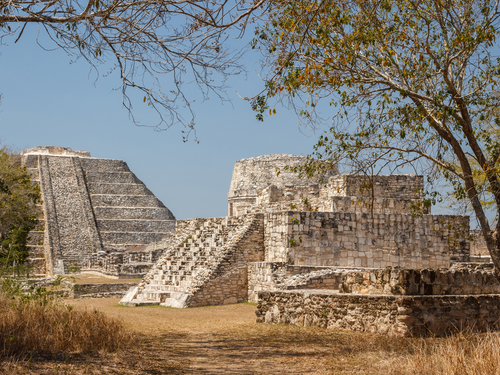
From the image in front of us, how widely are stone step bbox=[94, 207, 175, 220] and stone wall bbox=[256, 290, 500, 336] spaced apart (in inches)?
1432

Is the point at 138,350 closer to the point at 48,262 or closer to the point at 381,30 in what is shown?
the point at 381,30

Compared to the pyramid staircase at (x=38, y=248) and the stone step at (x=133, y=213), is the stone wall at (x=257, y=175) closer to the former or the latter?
the stone step at (x=133, y=213)

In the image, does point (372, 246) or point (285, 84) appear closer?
point (285, 84)

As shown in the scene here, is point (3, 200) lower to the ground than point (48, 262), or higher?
higher

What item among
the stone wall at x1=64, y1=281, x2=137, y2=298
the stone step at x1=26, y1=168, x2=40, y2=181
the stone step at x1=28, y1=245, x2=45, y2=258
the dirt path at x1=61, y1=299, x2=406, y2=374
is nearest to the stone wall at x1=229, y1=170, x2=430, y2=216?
the stone wall at x1=64, y1=281, x2=137, y2=298

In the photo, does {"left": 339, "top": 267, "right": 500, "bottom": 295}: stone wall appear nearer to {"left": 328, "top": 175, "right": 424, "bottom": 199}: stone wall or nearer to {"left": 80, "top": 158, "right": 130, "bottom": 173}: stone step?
{"left": 328, "top": 175, "right": 424, "bottom": 199}: stone wall

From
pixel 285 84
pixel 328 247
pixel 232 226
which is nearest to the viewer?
pixel 285 84

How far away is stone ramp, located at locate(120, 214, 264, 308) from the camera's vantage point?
40.9 ft

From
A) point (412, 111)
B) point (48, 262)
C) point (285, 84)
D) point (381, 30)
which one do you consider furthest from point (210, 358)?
point (48, 262)

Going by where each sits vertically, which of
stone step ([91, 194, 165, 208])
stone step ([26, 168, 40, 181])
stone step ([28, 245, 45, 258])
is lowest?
stone step ([28, 245, 45, 258])

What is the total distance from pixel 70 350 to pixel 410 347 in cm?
376

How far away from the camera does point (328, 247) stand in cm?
1318

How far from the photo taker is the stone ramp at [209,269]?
12477mm

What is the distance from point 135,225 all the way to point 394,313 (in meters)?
37.2
